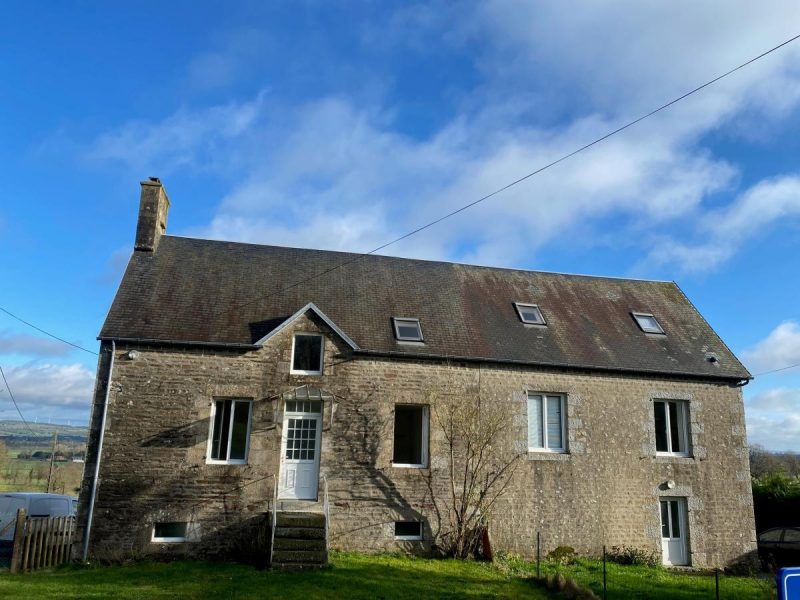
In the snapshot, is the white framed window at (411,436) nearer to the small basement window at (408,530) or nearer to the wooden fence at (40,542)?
the small basement window at (408,530)

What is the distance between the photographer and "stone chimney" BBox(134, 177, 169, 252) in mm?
16750

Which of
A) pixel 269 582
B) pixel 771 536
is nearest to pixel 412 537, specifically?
pixel 269 582

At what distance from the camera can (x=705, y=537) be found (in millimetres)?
15555

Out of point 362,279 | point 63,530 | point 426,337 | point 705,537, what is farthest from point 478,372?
Result: point 63,530

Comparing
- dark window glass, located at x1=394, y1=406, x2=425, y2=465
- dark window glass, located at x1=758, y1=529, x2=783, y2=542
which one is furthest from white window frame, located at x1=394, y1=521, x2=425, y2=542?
dark window glass, located at x1=758, y1=529, x2=783, y2=542

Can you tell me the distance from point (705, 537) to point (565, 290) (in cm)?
799

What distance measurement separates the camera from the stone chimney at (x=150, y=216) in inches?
659

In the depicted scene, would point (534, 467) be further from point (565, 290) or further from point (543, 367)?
point (565, 290)

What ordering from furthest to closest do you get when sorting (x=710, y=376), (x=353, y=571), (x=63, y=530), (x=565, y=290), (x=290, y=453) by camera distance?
(x=565, y=290)
(x=710, y=376)
(x=290, y=453)
(x=63, y=530)
(x=353, y=571)

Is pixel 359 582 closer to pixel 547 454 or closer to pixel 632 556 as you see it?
pixel 547 454

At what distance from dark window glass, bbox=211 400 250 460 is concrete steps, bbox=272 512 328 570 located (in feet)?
6.85

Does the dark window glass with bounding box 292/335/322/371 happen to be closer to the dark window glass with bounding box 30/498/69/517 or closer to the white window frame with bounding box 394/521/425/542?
the white window frame with bounding box 394/521/425/542

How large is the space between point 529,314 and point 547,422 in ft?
11.3

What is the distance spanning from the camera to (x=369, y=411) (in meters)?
14.6
